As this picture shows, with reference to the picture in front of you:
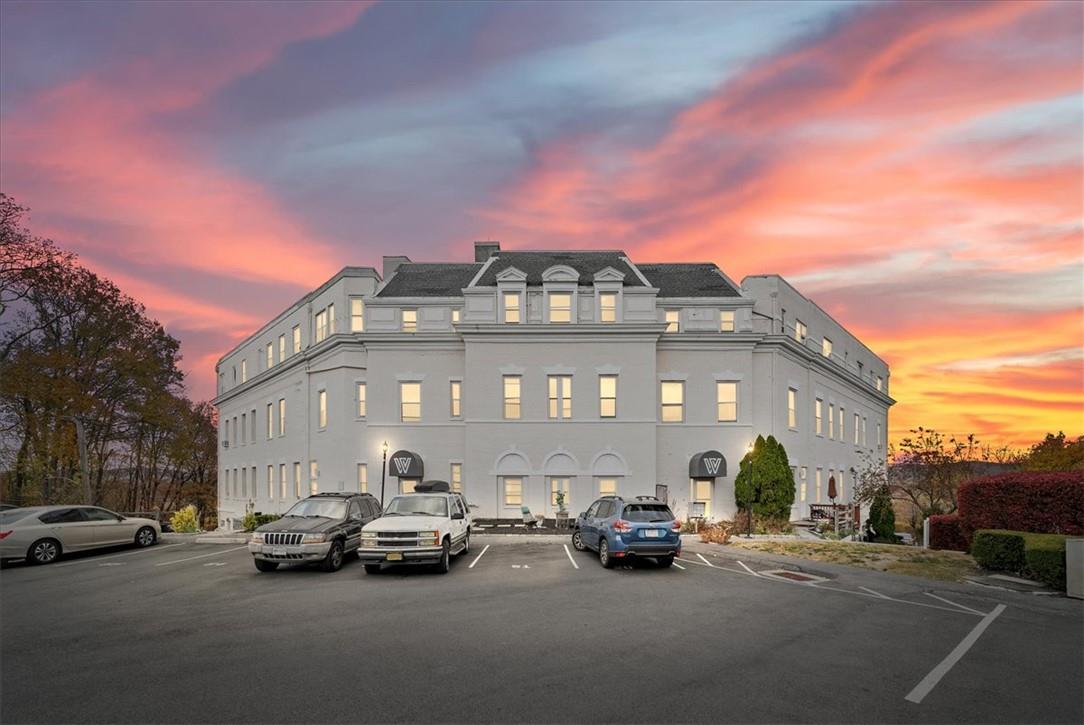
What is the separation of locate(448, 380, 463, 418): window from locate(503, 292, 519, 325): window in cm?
407

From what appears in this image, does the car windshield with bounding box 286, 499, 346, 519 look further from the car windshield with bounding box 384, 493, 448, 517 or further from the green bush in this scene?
the green bush

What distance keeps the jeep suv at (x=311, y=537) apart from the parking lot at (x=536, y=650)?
0.68 metres

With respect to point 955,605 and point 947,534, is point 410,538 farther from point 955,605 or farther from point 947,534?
point 947,534

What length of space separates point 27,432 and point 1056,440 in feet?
225

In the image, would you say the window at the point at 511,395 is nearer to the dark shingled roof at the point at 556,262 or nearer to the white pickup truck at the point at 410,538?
the dark shingled roof at the point at 556,262

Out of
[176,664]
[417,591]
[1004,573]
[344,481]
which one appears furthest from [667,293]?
[176,664]

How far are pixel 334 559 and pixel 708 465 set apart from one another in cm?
2104

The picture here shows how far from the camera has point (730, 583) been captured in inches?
610

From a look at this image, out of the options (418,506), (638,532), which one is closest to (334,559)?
(418,506)

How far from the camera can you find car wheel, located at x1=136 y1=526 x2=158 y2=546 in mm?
23906

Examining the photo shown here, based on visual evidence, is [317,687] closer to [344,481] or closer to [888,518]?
[344,481]

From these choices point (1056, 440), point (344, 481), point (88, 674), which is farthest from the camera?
point (1056, 440)

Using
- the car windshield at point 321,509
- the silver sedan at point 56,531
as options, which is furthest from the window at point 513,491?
the silver sedan at point 56,531

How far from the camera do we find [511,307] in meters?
34.9
